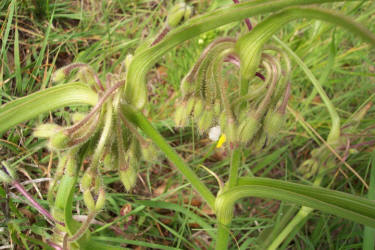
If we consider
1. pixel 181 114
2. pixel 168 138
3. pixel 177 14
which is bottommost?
pixel 181 114

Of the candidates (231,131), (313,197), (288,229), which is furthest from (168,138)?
(313,197)

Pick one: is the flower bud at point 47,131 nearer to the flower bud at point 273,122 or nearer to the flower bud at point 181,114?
the flower bud at point 181,114

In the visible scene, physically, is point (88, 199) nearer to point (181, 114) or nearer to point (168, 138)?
point (181, 114)

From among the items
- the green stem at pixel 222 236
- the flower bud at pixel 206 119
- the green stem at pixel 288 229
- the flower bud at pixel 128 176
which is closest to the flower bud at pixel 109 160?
the flower bud at pixel 128 176

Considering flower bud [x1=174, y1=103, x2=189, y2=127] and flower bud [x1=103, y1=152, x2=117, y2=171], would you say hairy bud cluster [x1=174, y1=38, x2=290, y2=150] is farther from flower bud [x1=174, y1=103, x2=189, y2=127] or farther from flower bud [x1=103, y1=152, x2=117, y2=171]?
flower bud [x1=103, y1=152, x2=117, y2=171]

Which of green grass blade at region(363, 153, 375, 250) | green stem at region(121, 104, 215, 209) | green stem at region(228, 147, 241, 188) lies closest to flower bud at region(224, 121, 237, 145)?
green stem at region(228, 147, 241, 188)

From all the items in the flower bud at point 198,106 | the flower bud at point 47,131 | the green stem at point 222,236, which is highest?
the flower bud at point 198,106
